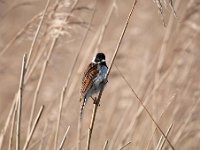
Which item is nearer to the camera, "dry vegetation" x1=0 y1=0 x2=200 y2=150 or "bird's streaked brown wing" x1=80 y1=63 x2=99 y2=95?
"dry vegetation" x1=0 y1=0 x2=200 y2=150

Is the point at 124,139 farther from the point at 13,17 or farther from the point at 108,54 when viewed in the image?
the point at 13,17

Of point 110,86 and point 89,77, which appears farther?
point 110,86

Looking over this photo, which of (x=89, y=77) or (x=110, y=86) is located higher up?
(x=110, y=86)

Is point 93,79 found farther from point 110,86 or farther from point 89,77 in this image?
point 110,86

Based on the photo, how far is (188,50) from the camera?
4.43 m

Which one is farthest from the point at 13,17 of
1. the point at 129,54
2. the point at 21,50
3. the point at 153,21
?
the point at 129,54

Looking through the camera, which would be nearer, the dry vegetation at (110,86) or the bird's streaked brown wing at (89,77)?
the dry vegetation at (110,86)

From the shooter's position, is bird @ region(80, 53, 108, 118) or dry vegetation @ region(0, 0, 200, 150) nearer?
dry vegetation @ region(0, 0, 200, 150)

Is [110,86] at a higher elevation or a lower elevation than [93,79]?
higher

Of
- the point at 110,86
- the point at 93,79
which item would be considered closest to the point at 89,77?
the point at 93,79

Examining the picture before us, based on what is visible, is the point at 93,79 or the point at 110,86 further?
the point at 110,86

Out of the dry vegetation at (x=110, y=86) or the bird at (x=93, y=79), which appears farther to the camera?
the bird at (x=93, y=79)

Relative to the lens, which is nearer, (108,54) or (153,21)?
(108,54)

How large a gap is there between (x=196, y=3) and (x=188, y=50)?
0.36m
